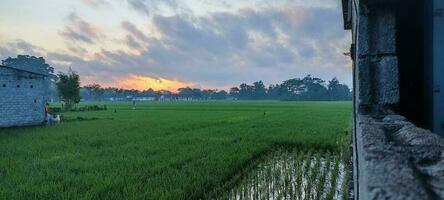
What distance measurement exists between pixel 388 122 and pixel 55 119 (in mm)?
19740

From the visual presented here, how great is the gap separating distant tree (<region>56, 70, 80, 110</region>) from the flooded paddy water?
28499 mm

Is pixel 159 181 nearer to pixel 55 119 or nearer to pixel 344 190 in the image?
pixel 344 190

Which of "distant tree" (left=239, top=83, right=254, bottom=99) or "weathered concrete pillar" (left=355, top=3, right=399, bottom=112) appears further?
"distant tree" (left=239, top=83, right=254, bottom=99)

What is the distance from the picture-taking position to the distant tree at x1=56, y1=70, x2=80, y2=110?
33.5 metres

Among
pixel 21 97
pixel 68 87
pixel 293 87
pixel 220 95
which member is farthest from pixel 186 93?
pixel 21 97

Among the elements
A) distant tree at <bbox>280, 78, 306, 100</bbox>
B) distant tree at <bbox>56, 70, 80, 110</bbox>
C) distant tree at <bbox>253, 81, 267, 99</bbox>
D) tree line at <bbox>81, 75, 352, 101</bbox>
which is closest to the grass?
distant tree at <bbox>56, 70, 80, 110</bbox>

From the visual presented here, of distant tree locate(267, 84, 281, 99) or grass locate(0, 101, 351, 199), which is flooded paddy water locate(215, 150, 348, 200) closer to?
grass locate(0, 101, 351, 199)

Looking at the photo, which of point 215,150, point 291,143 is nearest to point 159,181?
point 215,150

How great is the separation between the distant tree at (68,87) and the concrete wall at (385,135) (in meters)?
34.1

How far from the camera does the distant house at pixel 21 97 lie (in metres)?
16.4

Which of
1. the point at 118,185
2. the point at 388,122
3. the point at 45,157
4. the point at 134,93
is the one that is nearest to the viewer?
the point at 388,122

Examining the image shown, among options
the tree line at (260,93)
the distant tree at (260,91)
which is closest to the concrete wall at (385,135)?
the tree line at (260,93)

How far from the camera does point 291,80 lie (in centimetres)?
11362

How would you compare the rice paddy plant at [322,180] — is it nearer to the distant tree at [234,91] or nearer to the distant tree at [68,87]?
the distant tree at [68,87]
